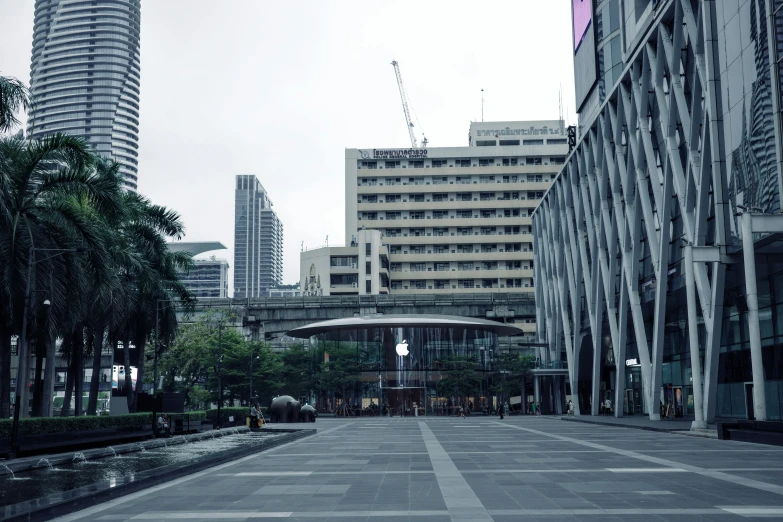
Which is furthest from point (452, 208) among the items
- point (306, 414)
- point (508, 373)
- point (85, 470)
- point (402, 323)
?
point (85, 470)

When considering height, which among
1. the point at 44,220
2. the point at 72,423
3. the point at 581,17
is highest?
the point at 581,17

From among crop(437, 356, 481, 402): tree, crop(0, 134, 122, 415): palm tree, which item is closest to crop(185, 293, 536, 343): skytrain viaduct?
crop(437, 356, 481, 402): tree

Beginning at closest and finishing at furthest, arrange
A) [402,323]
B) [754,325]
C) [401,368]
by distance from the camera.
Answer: [754,325], [402,323], [401,368]

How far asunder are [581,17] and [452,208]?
2610 inches

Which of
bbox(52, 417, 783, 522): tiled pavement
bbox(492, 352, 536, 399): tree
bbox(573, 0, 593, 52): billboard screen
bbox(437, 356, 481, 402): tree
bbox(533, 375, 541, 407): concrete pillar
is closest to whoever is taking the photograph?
bbox(52, 417, 783, 522): tiled pavement

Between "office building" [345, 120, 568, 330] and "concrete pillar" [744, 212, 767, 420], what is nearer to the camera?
"concrete pillar" [744, 212, 767, 420]

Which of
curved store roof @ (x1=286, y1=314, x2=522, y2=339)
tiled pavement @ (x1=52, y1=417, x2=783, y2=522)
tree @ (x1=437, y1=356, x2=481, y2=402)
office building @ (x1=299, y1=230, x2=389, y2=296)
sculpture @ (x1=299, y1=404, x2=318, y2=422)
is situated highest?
office building @ (x1=299, y1=230, x2=389, y2=296)

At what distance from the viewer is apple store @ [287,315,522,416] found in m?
80.2

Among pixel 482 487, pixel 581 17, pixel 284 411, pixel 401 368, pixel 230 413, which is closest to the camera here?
pixel 482 487

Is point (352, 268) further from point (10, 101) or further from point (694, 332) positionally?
point (10, 101)

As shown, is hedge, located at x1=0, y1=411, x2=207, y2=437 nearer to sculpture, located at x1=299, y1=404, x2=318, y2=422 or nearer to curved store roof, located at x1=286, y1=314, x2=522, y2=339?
sculpture, located at x1=299, y1=404, x2=318, y2=422

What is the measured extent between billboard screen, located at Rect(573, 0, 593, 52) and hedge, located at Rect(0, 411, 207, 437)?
47.7 metres

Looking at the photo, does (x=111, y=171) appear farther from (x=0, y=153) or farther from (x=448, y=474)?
(x=448, y=474)

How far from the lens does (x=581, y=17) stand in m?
72.4
